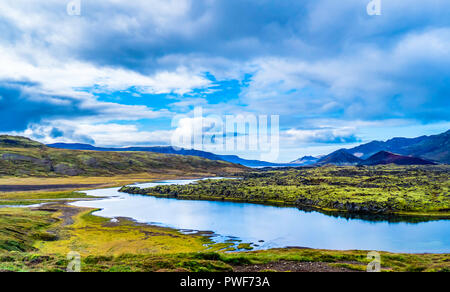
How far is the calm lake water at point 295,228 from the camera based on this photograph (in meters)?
61.8

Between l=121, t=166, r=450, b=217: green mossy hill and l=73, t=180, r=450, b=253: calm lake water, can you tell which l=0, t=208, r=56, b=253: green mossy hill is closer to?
l=73, t=180, r=450, b=253: calm lake water

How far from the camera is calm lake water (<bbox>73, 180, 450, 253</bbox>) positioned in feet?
203

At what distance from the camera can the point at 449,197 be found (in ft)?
354

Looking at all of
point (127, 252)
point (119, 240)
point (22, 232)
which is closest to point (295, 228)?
point (127, 252)

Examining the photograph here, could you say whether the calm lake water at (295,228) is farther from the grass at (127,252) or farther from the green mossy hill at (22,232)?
the green mossy hill at (22,232)

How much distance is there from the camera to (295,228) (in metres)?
77.4

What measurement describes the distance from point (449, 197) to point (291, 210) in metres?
65.0

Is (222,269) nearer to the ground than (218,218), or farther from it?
farther from it

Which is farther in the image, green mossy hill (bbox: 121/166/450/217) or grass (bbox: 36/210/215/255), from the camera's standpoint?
green mossy hill (bbox: 121/166/450/217)

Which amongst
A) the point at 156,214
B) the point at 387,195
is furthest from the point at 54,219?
the point at 387,195

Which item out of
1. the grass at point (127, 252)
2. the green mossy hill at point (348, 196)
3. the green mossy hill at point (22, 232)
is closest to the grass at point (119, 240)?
the grass at point (127, 252)

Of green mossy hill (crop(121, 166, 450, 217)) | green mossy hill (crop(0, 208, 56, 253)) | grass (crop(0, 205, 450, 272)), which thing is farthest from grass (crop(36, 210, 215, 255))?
green mossy hill (crop(121, 166, 450, 217))

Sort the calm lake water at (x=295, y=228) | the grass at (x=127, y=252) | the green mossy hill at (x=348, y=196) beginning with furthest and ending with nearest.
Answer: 1. the green mossy hill at (x=348, y=196)
2. the calm lake water at (x=295, y=228)
3. the grass at (x=127, y=252)
